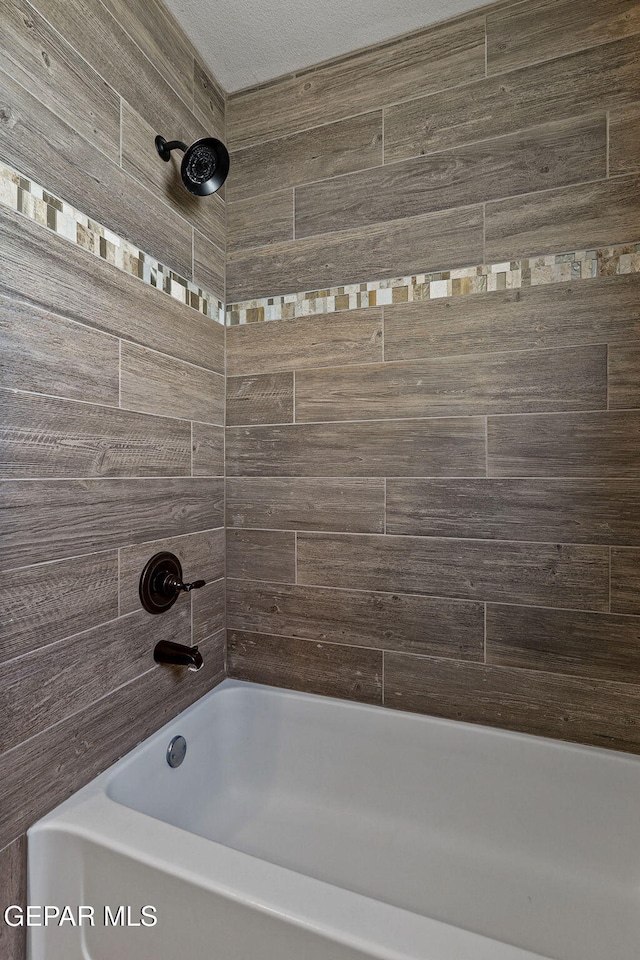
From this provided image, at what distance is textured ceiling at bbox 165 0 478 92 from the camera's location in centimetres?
154

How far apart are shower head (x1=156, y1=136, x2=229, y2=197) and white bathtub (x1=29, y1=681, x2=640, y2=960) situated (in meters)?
1.65

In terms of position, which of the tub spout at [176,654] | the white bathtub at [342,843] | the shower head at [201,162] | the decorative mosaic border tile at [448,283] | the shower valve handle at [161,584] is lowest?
the white bathtub at [342,843]

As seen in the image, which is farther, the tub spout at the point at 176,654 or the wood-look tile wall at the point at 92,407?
the tub spout at the point at 176,654

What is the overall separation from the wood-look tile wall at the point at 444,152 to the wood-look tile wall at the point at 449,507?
190mm

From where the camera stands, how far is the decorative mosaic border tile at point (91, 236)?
1089 mm

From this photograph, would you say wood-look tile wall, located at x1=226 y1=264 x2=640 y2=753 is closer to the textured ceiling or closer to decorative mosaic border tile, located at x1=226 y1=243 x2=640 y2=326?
decorative mosaic border tile, located at x1=226 y1=243 x2=640 y2=326

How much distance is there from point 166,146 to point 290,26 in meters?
0.58

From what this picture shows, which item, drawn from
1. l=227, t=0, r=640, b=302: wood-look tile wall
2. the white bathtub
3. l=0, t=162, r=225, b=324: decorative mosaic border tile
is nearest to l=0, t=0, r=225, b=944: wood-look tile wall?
l=0, t=162, r=225, b=324: decorative mosaic border tile

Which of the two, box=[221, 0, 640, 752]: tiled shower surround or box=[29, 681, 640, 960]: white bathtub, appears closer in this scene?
box=[29, 681, 640, 960]: white bathtub

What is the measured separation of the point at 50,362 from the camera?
1.17 m

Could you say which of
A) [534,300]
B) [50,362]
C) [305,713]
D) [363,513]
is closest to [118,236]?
[50,362]

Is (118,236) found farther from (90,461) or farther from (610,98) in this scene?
(610,98)

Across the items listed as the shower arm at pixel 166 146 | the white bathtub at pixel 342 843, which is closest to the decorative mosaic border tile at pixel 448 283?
the shower arm at pixel 166 146

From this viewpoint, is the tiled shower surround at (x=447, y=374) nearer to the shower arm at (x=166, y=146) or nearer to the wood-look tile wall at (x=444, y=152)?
the wood-look tile wall at (x=444, y=152)
